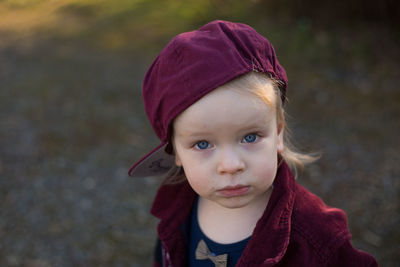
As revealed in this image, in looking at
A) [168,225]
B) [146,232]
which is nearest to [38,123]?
[146,232]

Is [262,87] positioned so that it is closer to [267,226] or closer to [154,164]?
[267,226]

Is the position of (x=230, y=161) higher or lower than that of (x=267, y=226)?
higher

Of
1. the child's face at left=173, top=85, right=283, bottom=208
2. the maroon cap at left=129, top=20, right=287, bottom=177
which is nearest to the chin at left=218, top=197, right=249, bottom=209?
the child's face at left=173, top=85, right=283, bottom=208

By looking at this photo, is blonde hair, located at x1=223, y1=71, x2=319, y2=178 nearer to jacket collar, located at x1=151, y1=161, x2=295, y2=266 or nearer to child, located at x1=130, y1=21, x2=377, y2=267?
child, located at x1=130, y1=21, x2=377, y2=267

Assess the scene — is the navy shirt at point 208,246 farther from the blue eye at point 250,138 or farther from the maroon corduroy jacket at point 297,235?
the blue eye at point 250,138

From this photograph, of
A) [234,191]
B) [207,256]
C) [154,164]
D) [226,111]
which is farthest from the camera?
[154,164]

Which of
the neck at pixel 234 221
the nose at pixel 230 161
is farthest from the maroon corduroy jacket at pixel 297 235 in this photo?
the nose at pixel 230 161

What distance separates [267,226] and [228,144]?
0.36 meters

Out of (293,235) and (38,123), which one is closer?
(293,235)

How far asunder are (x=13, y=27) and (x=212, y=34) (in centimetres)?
700

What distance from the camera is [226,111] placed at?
1.35m

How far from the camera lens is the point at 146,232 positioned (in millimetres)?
3408

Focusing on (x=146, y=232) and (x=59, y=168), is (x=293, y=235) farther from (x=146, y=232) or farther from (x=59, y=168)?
(x=59, y=168)

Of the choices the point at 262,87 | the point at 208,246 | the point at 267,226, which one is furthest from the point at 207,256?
the point at 262,87
